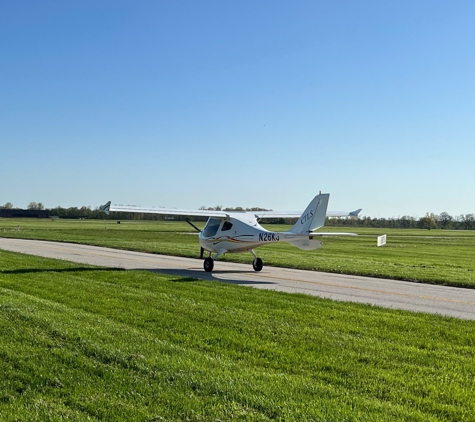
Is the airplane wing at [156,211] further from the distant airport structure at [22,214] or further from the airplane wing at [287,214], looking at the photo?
the distant airport structure at [22,214]

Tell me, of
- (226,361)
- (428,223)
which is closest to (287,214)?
(226,361)

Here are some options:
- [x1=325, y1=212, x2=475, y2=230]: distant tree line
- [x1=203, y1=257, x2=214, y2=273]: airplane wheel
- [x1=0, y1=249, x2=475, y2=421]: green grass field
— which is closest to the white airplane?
[x1=203, y1=257, x2=214, y2=273]: airplane wheel

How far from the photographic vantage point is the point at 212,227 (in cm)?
2336

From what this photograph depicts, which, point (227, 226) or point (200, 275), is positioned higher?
point (227, 226)

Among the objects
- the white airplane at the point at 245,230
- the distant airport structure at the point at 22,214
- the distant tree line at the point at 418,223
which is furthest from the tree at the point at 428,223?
the white airplane at the point at 245,230

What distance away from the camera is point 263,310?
1186cm

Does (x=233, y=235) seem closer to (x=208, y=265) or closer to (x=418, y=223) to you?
(x=208, y=265)

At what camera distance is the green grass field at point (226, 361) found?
5.75 m

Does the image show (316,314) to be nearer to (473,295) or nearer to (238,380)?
→ (238,380)

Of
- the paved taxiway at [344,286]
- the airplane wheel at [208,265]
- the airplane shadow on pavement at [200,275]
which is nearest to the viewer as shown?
the paved taxiway at [344,286]

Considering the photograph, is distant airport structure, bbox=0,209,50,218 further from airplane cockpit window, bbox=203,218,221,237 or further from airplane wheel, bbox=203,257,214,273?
airplane wheel, bbox=203,257,214,273

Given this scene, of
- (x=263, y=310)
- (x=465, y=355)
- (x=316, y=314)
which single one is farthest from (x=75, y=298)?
(x=465, y=355)

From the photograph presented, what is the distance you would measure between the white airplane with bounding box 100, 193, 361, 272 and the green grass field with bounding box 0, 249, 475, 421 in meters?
7.40

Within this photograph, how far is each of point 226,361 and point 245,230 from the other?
14.8 m
